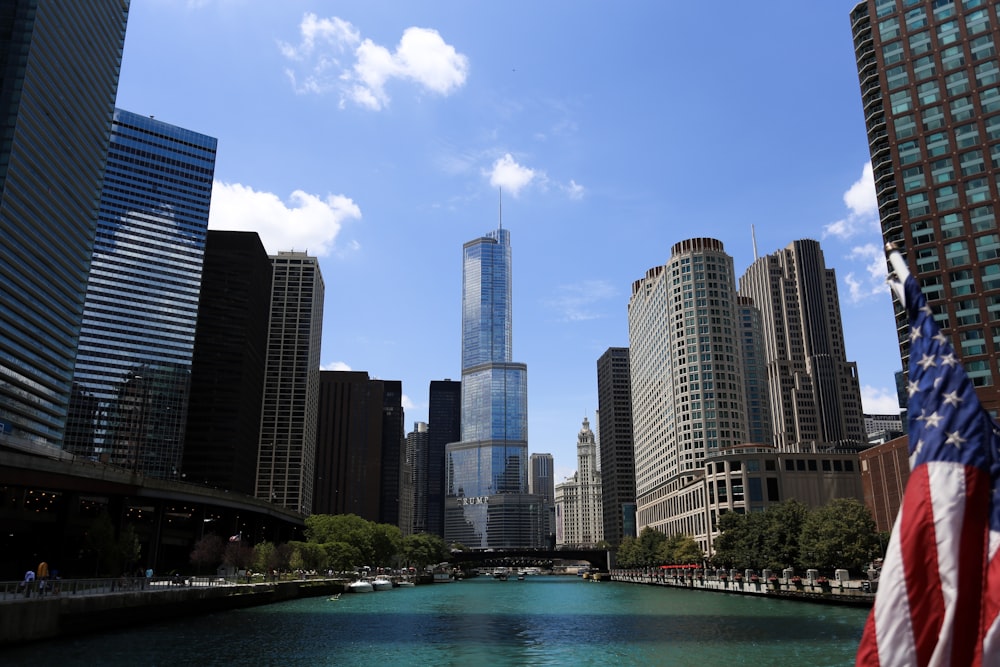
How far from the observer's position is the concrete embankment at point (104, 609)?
168ft

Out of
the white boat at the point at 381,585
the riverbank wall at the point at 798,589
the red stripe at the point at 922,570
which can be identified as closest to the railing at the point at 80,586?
the red stripe at the point at 922,570

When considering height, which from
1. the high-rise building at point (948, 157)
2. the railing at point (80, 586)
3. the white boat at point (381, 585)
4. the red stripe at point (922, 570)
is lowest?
the white boat at point (381, 585)

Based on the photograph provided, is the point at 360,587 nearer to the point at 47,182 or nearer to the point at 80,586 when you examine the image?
the point at 80,586

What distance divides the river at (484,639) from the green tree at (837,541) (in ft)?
39.9

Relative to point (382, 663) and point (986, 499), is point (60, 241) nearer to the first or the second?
point (382, 663)

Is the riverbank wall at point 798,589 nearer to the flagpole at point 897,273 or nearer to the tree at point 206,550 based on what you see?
A: the flagpole at point 897,273

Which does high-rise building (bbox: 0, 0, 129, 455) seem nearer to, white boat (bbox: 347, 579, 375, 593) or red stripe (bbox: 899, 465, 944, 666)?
white boat (bbox: 347, 579, 375, 593)

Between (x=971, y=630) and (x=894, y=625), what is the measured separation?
0.93 metres

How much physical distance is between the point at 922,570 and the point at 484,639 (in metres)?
60.9

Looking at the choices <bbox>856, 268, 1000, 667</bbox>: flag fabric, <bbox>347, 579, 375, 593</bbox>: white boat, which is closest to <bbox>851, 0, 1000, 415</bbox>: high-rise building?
<bbox>347, 579, 375, 593</bbox>: white boat

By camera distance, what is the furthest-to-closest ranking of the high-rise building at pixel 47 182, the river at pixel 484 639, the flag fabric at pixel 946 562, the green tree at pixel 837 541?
the high-rise building at pixel 47 182
the green tree at pixel 837 541
the river at pixel 484 639
the flag fabric at pixel 946 562

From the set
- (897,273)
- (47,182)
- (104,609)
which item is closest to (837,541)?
(104,609)

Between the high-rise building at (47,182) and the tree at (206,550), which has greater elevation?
the high-rise building at (47,182)

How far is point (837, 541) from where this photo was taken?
100 meters
